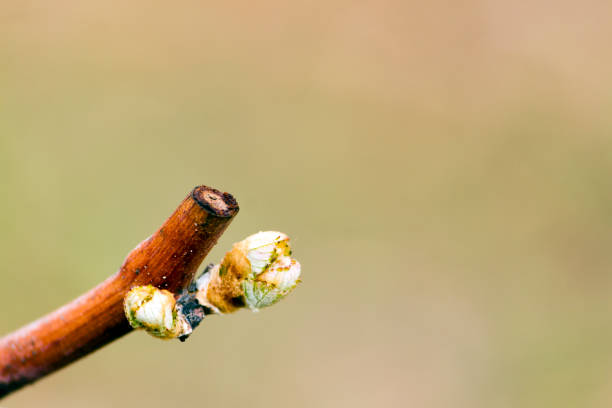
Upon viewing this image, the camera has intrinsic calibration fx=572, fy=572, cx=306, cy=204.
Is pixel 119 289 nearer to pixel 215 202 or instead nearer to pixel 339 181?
pixel 215 202

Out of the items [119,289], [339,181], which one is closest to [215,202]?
[119,289]

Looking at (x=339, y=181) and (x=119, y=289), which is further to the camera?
(x=339, y=181)

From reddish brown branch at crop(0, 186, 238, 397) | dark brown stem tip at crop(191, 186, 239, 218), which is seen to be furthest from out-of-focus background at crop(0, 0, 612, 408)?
dark brown stem tip at crop(191, 186, 239, 218)

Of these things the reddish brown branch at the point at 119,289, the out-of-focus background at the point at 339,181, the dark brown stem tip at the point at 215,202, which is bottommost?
the reddish brown branch at the point at 119,289

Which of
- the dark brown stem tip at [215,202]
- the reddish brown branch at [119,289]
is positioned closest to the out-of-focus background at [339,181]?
the reddish brown branch at [119,289]

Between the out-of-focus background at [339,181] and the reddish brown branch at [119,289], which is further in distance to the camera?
the out-of-focus background at [339,181]

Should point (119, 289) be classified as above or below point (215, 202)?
below

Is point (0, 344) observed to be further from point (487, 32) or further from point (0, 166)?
point (487, 32)

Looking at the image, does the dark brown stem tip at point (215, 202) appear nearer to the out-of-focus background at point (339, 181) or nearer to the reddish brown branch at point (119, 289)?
the reddish brown branch at point (119, 289)
